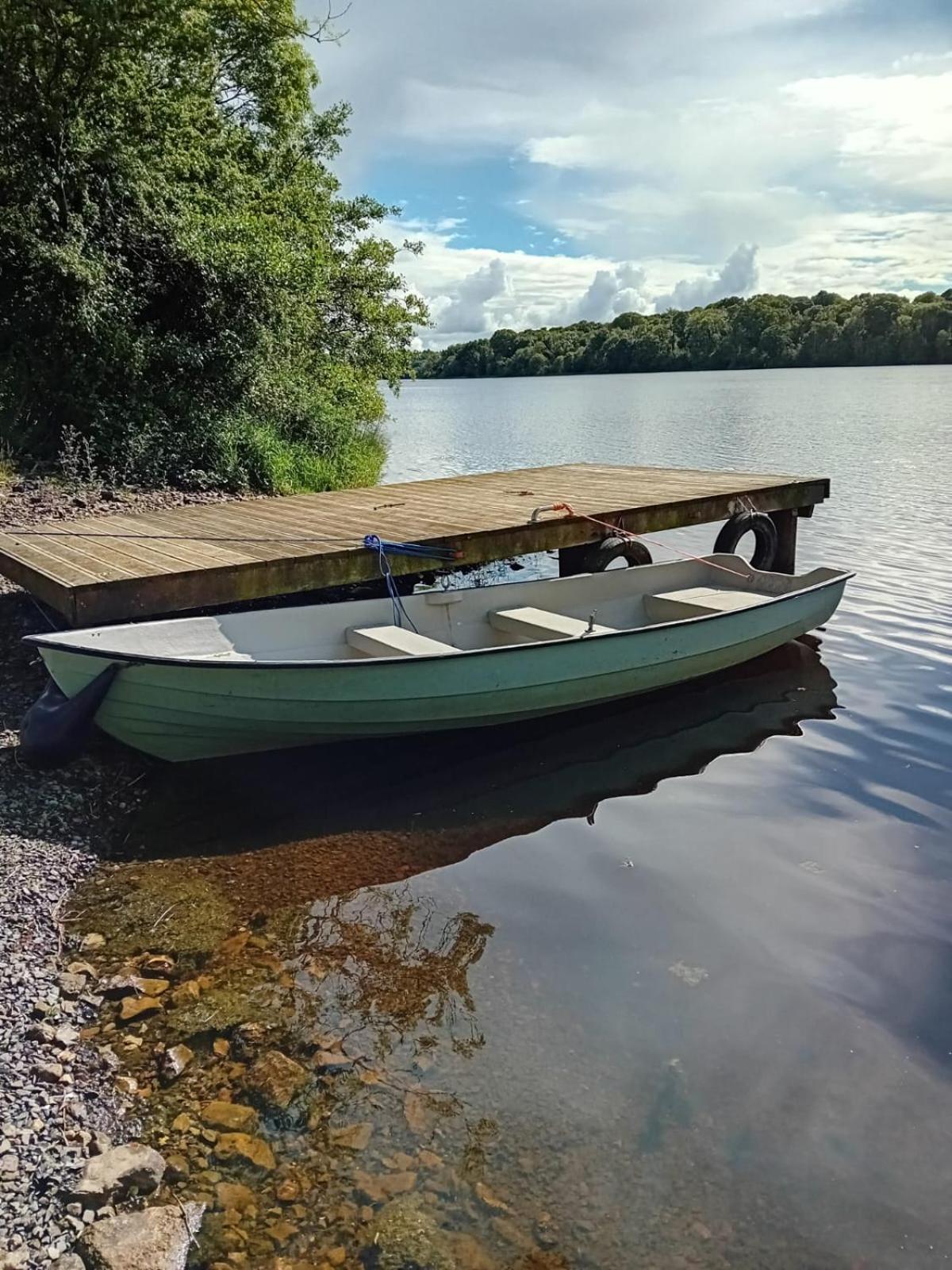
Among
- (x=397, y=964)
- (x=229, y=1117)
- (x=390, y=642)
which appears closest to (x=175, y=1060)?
(x=229, y=1117)

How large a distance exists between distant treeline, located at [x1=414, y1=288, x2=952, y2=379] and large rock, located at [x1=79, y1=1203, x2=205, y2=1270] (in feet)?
287

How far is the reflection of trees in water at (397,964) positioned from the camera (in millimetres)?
4352

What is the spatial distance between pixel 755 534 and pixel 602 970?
27.3 feet

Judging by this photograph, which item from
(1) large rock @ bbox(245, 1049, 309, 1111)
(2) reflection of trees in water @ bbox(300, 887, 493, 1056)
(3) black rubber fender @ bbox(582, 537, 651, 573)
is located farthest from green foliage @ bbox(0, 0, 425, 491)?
(1) large rock @ bbox(245, 1049, 309, 1111)

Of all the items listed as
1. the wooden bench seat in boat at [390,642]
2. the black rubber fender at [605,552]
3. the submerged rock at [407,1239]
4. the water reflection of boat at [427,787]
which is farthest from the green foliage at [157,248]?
the submerged rock at [407,1239]

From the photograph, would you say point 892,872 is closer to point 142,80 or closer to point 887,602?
point 887,602

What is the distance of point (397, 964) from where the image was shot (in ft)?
15.8

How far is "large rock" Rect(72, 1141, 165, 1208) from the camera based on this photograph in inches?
126

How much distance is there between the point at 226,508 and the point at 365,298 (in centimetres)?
1064

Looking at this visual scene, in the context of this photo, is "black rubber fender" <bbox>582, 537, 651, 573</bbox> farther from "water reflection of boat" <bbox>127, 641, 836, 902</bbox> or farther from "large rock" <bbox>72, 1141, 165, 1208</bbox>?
"large rock" <bbox>72, 1141, 165, 1208</bbox>

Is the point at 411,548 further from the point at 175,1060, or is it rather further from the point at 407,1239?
the point at 407,1239

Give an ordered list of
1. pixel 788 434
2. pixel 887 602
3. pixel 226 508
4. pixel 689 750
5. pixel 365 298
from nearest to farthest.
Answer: pixel 689 750, pixel 226 508, pixel 887 602, pixel 365 298, pixel 788 434

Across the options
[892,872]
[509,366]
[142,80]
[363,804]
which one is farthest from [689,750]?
[509,366]

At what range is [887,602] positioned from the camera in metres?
11.8
